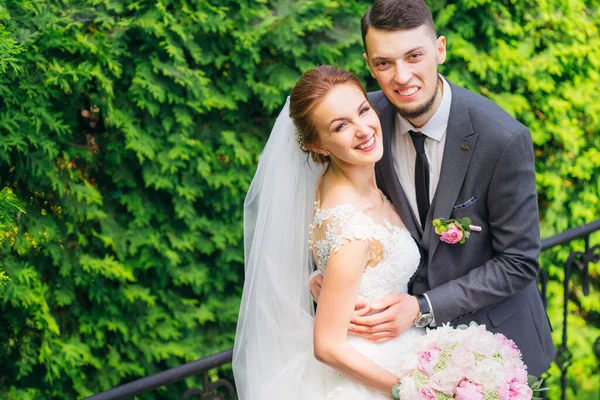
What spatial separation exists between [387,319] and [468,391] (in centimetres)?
48

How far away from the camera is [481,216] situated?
123 inches

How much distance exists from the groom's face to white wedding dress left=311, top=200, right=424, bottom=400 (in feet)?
1.63

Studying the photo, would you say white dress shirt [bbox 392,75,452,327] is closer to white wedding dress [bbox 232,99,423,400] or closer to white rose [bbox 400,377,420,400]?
white wedding dress [bbox 232,99,423,400]

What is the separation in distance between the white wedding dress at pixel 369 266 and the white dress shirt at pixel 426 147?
10.3 inches

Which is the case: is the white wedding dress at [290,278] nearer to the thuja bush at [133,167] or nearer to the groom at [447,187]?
the groom at [447,187]

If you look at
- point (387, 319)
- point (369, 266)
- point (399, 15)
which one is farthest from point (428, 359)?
point (399, 15)

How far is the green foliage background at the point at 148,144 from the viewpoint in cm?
368

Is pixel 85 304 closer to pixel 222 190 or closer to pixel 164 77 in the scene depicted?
pixel 222 190

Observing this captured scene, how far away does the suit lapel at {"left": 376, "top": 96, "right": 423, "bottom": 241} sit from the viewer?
3.22m

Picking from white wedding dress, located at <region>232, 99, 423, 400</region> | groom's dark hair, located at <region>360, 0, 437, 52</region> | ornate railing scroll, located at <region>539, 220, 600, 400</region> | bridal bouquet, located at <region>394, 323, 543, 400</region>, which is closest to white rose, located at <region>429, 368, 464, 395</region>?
bridal bouquet, located at <region>394, 323, 543, 400</region>

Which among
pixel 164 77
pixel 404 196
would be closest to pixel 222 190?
pixel 164 77

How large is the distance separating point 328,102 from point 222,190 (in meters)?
1.34

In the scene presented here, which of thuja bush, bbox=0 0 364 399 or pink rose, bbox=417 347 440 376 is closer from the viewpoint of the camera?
pink rose, bbox=417 347 440 376

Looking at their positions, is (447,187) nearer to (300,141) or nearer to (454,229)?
(454,229)
